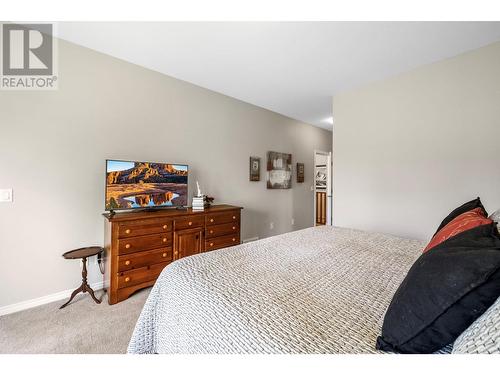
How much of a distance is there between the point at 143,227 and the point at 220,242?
0.98 metres

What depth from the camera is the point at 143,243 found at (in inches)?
85.7

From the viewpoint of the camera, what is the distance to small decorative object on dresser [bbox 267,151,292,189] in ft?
13.6

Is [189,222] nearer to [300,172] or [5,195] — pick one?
[5,195]

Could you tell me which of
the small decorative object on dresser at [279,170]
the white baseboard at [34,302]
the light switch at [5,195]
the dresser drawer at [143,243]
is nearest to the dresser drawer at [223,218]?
the dresser drawer at [143,243]

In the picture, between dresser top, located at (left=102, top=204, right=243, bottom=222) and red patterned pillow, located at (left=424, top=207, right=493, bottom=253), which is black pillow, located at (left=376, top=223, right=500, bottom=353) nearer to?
red patterned pillow, located at (left=424, top=207, right=493, bottom=253)

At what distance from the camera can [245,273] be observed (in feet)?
3.82

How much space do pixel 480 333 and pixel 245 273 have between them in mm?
870

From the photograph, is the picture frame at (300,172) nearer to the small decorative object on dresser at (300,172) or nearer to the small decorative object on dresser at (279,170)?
the small decorative object on dresser at (300,172)

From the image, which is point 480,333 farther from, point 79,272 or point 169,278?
point 79,272

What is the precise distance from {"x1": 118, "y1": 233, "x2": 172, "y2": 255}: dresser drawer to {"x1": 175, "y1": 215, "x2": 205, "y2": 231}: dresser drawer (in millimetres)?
140

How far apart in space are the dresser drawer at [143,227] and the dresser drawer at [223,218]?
50 cm

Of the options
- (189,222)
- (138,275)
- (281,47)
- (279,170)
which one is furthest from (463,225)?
(279,170)

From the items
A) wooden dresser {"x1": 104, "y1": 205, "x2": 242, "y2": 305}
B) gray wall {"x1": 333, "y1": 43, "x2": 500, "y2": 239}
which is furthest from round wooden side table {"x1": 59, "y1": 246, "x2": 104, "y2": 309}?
gray wall {"x1": 333, "y1": 43, "x2": 500, "y2": 239}
